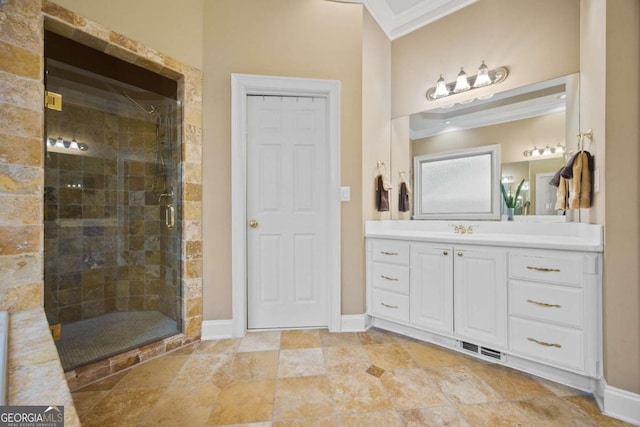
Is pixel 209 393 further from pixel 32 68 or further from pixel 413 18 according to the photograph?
pixel 413 18

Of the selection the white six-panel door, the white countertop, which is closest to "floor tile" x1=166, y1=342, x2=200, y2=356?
the white six-panel door

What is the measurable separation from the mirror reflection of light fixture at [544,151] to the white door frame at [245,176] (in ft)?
4.82

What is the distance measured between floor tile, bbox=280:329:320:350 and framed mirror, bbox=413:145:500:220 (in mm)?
1440

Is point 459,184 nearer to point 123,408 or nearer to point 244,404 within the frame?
point 244,404

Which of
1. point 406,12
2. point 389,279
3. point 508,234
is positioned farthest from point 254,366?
point 406,12

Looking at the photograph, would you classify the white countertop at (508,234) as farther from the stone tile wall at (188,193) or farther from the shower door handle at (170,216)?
the shower door handle at (170,216)

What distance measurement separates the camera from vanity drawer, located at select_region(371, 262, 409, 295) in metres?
2.04

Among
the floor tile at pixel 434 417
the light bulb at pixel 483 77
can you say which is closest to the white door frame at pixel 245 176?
the floor tile at pixel 434 417

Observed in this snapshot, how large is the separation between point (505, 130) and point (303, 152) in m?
1.67

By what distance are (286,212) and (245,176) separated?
17.9 inches

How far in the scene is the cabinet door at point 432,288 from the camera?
185 centimetres

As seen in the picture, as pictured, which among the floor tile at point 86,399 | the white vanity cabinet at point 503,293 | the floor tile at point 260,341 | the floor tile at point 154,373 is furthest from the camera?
the floor tile at point 260,341

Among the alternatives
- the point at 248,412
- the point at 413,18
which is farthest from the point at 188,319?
the point at 413,18

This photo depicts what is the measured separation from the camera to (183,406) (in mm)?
1346
